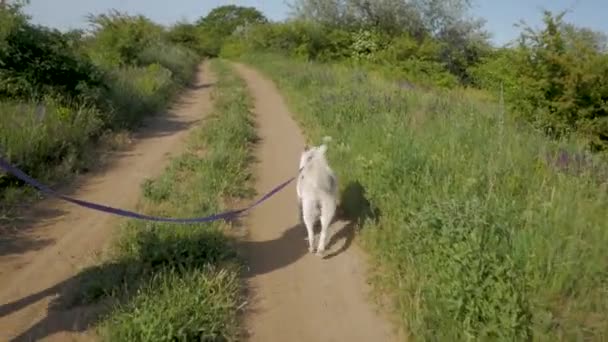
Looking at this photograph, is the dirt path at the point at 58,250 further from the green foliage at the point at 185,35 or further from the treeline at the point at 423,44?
the green foliage at the point at 185,35

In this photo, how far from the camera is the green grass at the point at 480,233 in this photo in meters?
3.19

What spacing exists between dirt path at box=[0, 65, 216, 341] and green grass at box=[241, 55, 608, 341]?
8.10 feet

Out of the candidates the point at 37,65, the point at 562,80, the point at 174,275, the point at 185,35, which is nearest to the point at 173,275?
the point at 174,275

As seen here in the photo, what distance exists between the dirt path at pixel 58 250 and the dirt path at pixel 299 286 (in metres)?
1.32

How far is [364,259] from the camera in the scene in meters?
4.72

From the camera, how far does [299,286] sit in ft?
14.0

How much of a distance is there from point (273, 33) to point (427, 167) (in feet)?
107

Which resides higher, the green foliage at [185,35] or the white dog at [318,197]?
the green foliage at [185,35]

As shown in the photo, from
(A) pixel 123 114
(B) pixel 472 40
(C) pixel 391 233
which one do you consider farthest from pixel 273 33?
(C) pixel 391 233

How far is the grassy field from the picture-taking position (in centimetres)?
321

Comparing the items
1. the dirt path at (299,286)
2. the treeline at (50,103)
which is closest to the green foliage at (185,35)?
the treeline at (50,103)

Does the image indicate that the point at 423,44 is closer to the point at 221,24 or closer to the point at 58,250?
the point at 58,250

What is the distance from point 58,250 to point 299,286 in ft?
7.62

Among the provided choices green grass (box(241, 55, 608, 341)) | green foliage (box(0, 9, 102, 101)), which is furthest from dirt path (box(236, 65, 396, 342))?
green foliage (box(0, 9, 102, 101))
